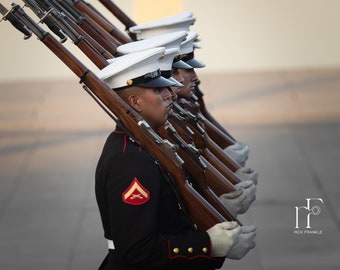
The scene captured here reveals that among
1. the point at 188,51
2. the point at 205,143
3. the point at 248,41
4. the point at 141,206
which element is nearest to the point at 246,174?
the point at 205,143

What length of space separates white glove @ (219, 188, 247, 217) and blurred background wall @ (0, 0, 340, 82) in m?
8.08

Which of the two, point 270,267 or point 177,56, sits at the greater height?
point 177,56

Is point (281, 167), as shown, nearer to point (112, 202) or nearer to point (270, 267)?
point (270, 267)

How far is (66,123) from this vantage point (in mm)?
11516

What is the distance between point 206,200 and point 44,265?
9.28ft

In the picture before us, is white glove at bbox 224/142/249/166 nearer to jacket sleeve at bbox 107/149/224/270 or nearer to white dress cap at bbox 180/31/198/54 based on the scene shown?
white dress cap at bbox 180/31/198/54

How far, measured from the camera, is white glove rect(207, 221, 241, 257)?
4.47 meters

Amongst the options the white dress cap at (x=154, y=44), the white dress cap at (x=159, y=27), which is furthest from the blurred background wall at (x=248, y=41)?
the white dress cap at (x=154, y=44)

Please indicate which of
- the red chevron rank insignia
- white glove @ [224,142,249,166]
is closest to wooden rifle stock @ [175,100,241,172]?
white glove @ [224,142,249,166]

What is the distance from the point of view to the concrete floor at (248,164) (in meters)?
7.64

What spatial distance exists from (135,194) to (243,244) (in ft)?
2.32

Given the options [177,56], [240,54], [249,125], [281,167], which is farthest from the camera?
[240,54]

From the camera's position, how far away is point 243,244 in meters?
4.70


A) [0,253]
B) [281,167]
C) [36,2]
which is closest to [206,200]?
[36,2]
